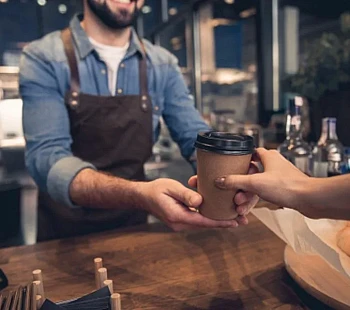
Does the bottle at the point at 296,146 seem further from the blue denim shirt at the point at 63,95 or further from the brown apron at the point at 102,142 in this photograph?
the brown apron at the point at 102,142

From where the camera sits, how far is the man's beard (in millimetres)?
1591

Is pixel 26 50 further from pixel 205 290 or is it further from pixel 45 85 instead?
pixel 205 290

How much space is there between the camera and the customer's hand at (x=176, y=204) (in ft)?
2.78

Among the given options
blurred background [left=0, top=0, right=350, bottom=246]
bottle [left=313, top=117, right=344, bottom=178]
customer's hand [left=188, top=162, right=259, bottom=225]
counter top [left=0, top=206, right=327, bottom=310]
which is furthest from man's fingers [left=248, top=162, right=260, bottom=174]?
blurred background [left=0, top=0, right=350, bottom=246]

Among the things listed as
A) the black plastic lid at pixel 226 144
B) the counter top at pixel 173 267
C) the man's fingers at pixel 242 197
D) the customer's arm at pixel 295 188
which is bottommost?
the counter top at pixel 173 267

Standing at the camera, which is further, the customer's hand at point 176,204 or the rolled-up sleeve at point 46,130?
the rolled-up sleeve at point 46,130

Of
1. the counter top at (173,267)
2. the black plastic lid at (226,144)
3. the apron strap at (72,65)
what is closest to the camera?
the black plastic lid at (226,144)

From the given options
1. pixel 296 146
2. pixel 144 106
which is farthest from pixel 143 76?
pixel 296 146

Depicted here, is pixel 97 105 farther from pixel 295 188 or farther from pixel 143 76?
pixel 295 188

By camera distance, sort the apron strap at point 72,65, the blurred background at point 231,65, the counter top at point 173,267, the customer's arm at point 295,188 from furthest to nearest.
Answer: the blurred background at point 231,65 < the apron strap at point 72,65 < the counter top at point 173,267 < the customer's arm at point 295,188

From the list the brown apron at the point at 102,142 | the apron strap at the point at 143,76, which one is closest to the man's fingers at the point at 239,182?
the brown apron at the point at 102,142

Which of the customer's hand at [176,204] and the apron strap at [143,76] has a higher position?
the apron strap at [143,76]

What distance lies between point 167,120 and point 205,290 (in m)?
1.11

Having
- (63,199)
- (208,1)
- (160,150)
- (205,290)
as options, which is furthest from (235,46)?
(205,290)
